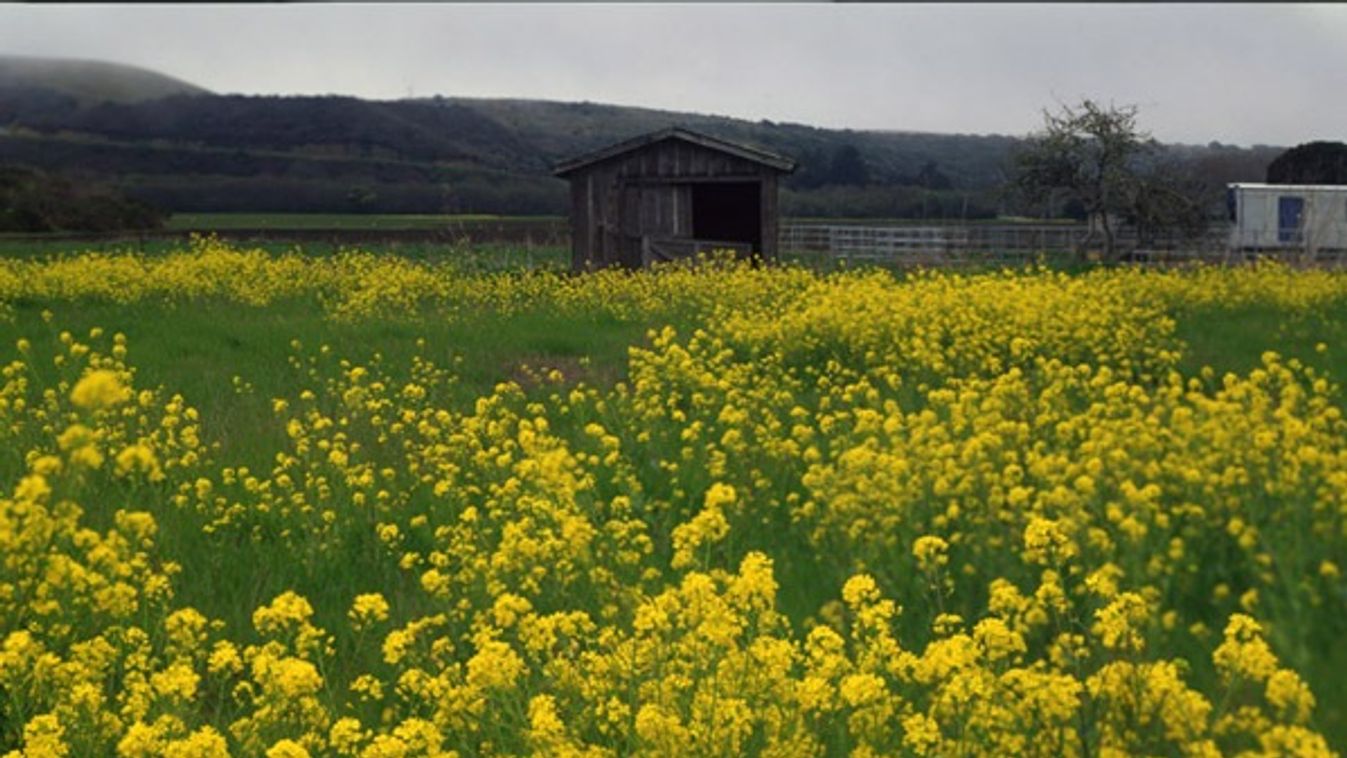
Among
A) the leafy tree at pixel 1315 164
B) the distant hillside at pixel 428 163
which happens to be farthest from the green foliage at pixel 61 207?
the leafy tree at pixel 1315 164

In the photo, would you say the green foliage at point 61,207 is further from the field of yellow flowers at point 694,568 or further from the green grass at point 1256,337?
the green grass at point 1256,337

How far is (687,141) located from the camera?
2462cm

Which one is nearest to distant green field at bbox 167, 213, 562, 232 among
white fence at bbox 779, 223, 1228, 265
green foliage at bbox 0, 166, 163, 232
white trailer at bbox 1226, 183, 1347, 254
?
green foliage at bbox 0, 166, 163, 232

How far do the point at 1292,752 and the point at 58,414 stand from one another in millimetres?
7556

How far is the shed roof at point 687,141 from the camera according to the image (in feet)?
78.5

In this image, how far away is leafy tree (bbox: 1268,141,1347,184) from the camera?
802cm

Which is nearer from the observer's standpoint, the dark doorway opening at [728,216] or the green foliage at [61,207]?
the green foliage at [61,207]

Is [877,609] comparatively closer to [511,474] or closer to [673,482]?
[673,482]

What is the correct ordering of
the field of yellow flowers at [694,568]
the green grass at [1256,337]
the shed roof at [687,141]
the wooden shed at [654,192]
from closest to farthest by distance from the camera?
the field of yellow flowers at [694,568]
the green grass at [1256,337]
the shed roof at [687,141]
the wooden shed at [654,192]

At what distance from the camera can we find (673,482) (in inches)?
273

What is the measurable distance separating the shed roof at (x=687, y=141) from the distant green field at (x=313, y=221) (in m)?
12.7

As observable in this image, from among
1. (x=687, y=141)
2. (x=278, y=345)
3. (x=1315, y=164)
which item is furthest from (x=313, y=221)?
(x=1315, y=164)

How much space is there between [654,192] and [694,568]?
20389 millimetres

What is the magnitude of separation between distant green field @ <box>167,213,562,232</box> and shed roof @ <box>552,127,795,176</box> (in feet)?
41.6
